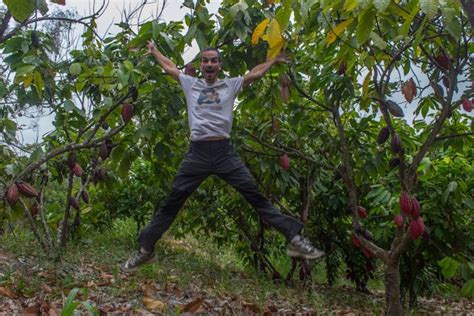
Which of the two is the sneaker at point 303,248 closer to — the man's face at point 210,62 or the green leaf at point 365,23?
the man's face at point 210,62

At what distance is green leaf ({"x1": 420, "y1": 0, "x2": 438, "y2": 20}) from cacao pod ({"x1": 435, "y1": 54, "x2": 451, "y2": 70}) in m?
2.09

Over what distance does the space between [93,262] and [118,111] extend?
180cm

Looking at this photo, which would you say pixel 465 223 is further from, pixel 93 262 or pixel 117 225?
pixel 117 225

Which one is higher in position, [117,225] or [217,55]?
[217,55]

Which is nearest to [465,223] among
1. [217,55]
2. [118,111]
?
[217,55]

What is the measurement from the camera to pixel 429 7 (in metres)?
1.61

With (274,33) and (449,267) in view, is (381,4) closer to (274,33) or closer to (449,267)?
(274,33)

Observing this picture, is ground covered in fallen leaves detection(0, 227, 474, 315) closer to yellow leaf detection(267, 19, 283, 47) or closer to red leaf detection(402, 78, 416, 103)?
yellow leaf detection(267, 19, 283, 47)

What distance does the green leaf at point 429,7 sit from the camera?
5.26ft

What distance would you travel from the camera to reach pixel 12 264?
4797 millimetres

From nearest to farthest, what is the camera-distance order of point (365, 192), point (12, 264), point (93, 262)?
→ point (12, 264)
point (93, 262)
point (365, 192)

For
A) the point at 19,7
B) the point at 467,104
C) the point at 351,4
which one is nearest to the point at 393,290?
the point at 467,104

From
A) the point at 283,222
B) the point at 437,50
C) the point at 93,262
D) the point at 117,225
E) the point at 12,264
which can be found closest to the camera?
the point at 283,222

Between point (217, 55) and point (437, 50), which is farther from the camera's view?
point (437, 50)
